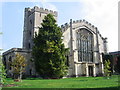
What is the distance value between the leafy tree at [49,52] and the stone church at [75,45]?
7.84m

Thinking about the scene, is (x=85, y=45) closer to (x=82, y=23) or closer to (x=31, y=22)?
(x=82, y=23)

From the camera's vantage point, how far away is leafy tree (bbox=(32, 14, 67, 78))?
1236 inches

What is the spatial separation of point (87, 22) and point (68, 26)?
249 inches

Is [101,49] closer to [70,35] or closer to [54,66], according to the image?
[70,35]

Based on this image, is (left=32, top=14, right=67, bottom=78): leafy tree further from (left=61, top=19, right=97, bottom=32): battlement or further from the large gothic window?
the large gothic window

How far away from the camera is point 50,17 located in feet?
111

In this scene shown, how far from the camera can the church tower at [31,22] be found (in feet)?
144

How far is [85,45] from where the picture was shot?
146 feet


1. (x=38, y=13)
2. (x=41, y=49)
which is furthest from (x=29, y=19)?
(x=41, y=49)

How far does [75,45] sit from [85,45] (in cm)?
357

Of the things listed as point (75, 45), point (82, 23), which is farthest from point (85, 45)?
point (82, 23)

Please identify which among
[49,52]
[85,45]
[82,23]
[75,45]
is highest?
[82,23]

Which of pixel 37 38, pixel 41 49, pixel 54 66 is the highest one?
pixel 37 38

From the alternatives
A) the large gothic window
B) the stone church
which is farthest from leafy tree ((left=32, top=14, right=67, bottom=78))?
the large gothic window
